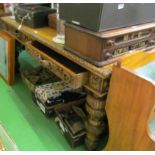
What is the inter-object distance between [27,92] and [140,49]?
1.26 meters

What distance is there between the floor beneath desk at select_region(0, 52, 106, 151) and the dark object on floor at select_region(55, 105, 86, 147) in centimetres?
7

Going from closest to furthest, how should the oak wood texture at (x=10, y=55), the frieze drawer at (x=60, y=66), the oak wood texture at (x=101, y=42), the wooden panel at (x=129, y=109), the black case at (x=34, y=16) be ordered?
the wooden panel at (x=129, y=109), the oak wood texture at (x=101, y=42), the frieze drawer at (x=60, y=66), the black case at (x=34, y=16), the oak wood texture at (x=10, y=55)

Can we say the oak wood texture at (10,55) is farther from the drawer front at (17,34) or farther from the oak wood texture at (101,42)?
the oak wood texture at (101,42)

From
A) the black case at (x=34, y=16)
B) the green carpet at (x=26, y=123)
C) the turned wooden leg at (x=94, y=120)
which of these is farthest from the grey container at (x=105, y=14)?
the green carpet at (x=26, y=123)

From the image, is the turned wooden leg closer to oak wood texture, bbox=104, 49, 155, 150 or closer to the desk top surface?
oak wood texture, bbox=104, 49, 155, 150

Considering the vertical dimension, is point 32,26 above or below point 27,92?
above

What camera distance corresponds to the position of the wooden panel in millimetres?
994

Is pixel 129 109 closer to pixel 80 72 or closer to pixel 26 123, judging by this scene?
pixel 80 72

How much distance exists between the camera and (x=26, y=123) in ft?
5.74

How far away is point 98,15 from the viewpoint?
3.41ft

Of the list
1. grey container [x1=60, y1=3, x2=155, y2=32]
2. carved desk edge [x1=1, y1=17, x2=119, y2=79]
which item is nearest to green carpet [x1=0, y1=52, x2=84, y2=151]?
carved desk edge [x1=1, y1=17, x2=119, y2=79]

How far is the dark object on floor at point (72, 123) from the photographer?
4.95 ft

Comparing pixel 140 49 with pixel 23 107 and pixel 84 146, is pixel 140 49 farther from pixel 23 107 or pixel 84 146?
pixel 23 107

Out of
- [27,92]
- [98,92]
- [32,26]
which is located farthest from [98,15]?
[27,92]
